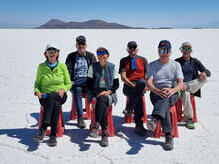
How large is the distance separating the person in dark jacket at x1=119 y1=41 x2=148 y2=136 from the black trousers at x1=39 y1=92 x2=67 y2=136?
1.22 meters

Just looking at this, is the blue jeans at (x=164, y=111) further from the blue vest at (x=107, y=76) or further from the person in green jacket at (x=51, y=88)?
the person in green jacket at (x=51, y=88)

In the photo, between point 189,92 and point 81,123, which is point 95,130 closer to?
point 81,123

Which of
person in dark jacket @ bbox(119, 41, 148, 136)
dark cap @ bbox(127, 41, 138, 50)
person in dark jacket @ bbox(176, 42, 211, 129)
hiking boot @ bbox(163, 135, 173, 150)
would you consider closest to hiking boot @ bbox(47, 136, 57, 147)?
person in dark jacket @ bbox(119, 41, 148, 136)

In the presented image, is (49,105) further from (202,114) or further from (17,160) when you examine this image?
(202,114)

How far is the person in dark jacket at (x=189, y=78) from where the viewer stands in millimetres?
4613

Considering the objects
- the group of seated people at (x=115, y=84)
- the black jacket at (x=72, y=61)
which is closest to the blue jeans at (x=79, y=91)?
the group of seated people at (x=115, y=84)

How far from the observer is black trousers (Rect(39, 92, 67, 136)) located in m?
3.87

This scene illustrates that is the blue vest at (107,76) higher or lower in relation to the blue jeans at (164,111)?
higher

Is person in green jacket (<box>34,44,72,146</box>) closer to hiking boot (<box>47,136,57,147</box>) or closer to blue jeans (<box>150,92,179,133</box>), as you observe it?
hiking boot (<box>47,136,57,147</box>)

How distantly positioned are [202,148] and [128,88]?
1.57m

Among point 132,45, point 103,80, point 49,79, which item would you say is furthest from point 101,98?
point 132,45

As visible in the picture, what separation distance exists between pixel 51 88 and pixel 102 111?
2.88ft

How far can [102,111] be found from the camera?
4.01 m

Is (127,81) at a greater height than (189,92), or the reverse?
(127,81)
